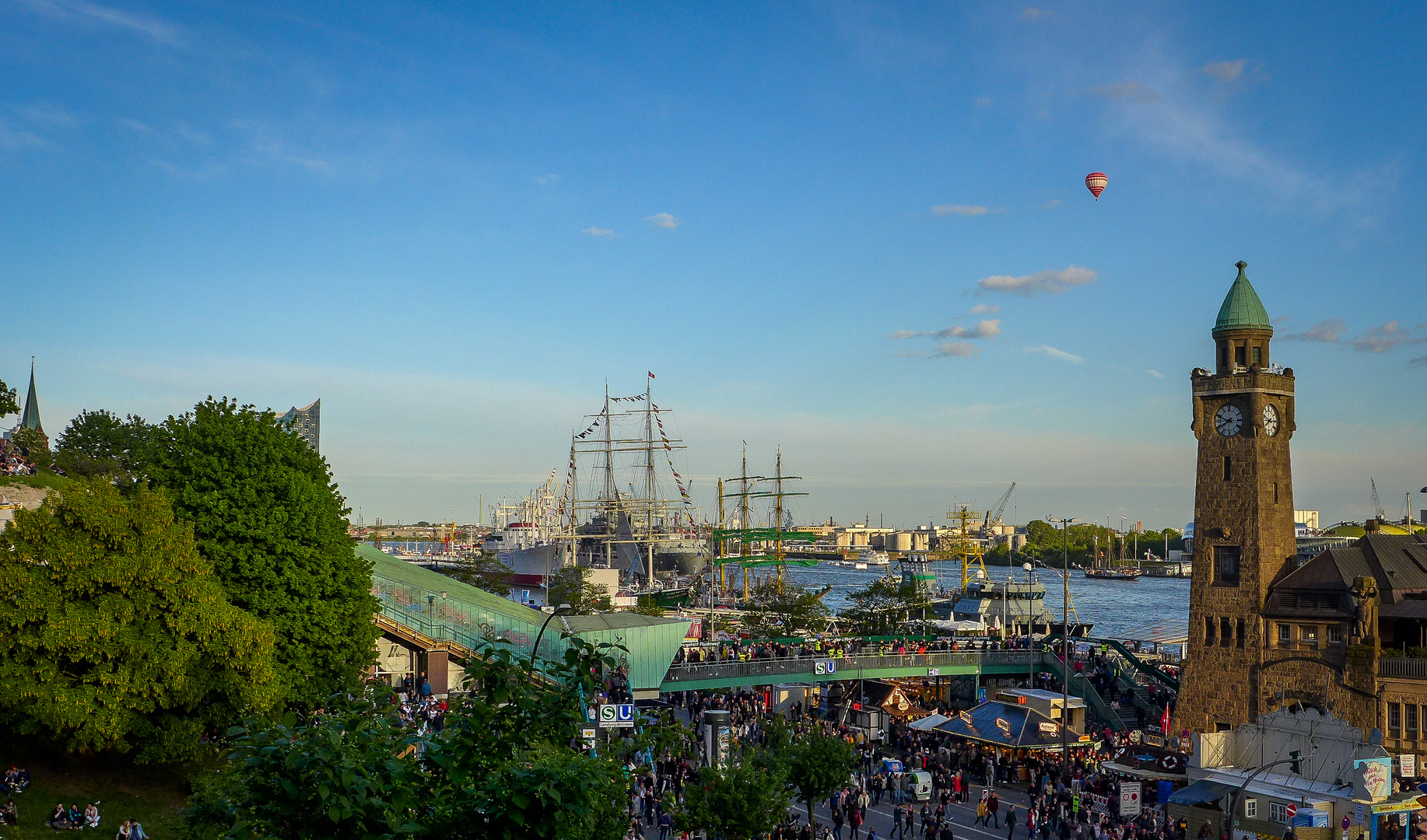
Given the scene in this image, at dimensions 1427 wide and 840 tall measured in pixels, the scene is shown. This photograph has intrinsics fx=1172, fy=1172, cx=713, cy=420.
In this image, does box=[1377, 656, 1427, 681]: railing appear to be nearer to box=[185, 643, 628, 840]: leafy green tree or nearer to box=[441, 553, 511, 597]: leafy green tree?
box=[185, 643, 628, 840]: leafy green tree

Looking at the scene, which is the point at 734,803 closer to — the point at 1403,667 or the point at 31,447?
the point at 1403,667

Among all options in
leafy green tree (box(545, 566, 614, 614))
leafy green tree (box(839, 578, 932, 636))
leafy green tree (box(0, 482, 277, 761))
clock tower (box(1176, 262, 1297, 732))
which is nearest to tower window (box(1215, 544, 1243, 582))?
clock tower (box(1176, 262, 1297, 732))

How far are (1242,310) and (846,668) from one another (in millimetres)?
24285

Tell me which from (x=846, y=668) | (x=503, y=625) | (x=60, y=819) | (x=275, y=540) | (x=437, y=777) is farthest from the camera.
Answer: (x=846, y=668)

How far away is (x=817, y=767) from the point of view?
104 ft

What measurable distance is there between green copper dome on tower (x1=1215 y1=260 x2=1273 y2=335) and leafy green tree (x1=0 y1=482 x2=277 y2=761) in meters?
42.3

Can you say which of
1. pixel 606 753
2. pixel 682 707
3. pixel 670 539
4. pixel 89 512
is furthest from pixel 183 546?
pixel 670 539

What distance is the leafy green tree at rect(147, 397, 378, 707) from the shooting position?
124 feet

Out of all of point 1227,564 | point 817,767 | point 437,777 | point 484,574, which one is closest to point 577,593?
point 484,574

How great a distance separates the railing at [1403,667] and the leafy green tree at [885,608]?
36519 millimetres

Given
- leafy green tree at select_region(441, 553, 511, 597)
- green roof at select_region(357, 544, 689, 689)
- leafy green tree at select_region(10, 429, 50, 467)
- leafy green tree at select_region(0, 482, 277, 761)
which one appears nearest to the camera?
leafy green tree at select_region(0, 482, 277, 761)

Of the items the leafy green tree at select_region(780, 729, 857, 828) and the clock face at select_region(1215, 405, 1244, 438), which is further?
the clock face at select_region(1215, 405, 1244, 438)

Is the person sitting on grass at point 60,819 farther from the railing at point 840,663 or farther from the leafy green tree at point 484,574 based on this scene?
the leafy green tree at point 484,574

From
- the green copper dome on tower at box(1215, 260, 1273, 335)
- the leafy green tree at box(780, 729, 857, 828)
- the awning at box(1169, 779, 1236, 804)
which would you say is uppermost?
the green copper dome on tower at box(1215, 260, 1273, 335)
